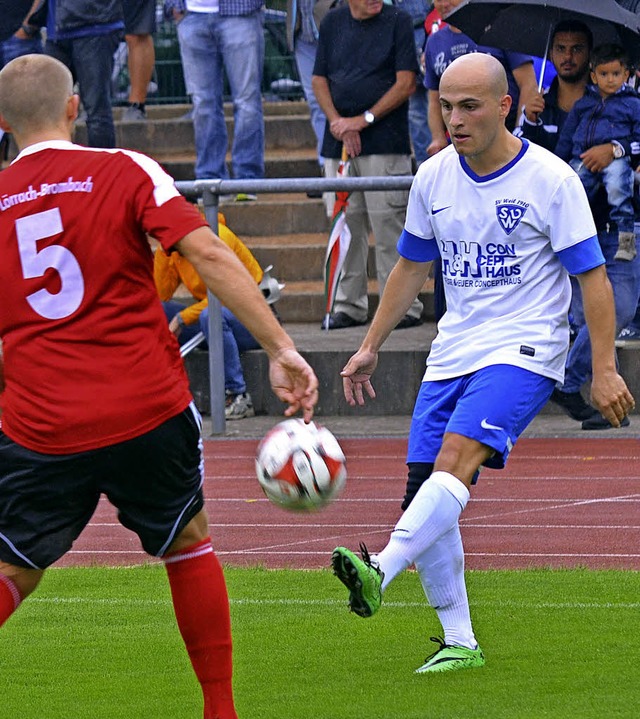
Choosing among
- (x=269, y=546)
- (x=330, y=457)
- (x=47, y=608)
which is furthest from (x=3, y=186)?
(x=269, y=546)

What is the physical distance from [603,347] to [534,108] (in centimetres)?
548

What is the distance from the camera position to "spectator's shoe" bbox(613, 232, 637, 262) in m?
10.8

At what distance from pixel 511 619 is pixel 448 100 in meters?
2.17

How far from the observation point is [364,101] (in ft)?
40.4

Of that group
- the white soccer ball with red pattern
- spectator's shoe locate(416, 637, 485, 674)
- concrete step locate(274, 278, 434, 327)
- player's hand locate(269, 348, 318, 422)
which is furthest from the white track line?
concrete step locate(274, 278, 434, 327)

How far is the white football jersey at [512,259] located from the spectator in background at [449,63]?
18.2 feet

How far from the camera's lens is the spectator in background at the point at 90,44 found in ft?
42.9

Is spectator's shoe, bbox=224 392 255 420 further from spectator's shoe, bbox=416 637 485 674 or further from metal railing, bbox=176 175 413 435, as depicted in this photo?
spectator's shoe, bbox=416 637 485 674

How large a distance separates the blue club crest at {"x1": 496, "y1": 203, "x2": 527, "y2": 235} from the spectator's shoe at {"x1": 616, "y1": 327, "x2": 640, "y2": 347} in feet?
20.1

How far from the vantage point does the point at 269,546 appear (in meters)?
8.19

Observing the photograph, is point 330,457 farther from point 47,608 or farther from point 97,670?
point 47,608

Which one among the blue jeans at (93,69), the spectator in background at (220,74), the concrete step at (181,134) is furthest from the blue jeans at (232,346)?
the concrete step at (181,134)

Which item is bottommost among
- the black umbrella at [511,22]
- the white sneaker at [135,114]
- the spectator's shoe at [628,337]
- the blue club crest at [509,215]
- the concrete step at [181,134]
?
the spectator's shoe at [628,337]

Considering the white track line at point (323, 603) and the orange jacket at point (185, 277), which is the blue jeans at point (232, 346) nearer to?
the orange jacket at point (185, 277)
